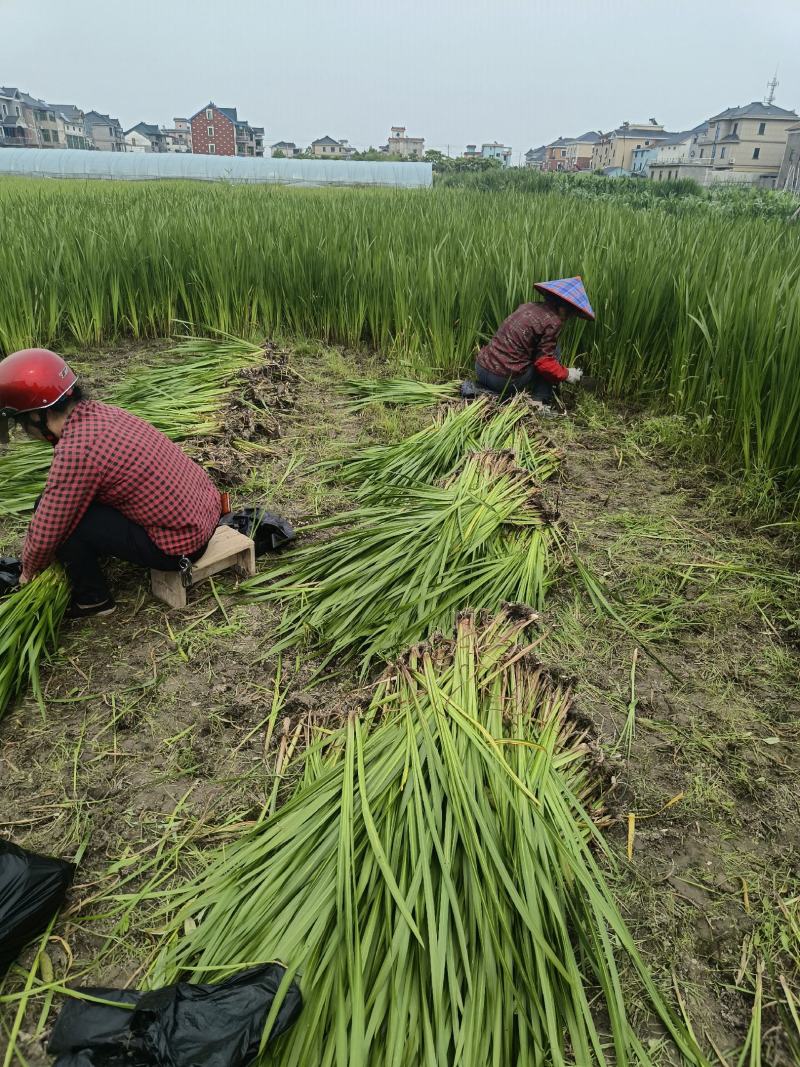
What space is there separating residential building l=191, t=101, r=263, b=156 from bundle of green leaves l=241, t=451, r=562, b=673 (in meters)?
64.9

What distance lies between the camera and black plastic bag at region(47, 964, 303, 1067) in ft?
3.32

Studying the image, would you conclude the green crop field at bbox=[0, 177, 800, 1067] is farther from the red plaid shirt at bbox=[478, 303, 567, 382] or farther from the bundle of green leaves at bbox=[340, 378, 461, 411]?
the red plaid shirt at bbox=[478, 303, 567, 382]

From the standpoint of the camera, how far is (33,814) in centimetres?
165

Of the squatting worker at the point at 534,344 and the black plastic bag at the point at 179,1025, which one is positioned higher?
the squatting worker at the point at 534,344

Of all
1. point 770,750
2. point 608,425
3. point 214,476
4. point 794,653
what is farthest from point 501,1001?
point 608,425

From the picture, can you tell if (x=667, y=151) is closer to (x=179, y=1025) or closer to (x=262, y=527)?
(x=262, y=527)

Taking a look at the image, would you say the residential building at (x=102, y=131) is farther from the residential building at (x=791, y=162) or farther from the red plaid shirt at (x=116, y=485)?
the red plaid shirt at (x=116, y=485)

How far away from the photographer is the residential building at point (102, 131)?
6819cm

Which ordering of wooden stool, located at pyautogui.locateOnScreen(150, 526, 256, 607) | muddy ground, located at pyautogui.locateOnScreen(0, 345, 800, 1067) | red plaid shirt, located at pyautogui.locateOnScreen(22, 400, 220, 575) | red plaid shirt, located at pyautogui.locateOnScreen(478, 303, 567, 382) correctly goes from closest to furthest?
muddy ground, located at pyautogui.locateOnScreen(0, 345, 800, 1067)
red plaid shirt, located at pyautogui.locateOnScreen(22, 400, 220, 575)
wooden stool, located at pyautogui.locateOnScreen(150, 526, 256, 607)
red plaid shirt, located at pyautogui.locateOnScreen(478, 303, 567, 382)

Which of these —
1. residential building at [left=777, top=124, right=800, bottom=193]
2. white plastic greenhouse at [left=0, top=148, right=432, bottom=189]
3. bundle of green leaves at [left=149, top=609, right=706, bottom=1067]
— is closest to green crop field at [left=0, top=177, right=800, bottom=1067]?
bundle of green leaves at [left=149, top=609, right=706, bottom=1067]

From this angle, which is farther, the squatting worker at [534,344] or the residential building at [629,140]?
the residential building at [629,140]

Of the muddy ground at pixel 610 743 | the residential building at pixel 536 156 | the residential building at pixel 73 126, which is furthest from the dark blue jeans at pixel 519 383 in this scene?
the residential building at pixel 536 156

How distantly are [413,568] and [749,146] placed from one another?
59.1 m

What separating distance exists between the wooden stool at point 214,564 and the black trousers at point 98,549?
70mm
